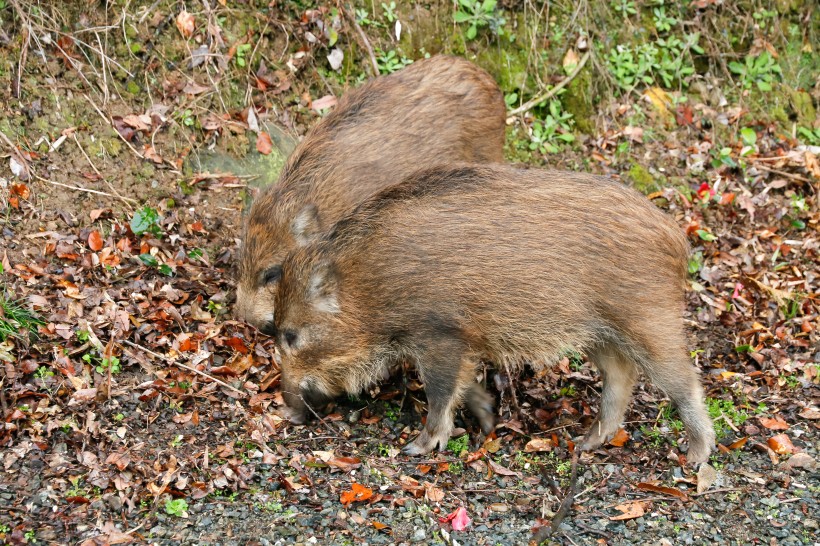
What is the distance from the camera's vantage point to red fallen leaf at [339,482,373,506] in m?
4.76

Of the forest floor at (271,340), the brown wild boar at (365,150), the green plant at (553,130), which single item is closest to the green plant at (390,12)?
the forest floor at (271,340)

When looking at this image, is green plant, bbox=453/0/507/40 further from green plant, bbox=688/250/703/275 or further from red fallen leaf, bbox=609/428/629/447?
red fallen leaf, bbox=609/428/629/447

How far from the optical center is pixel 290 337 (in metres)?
5.69

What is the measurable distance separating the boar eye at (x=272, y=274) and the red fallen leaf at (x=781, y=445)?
3285 mm

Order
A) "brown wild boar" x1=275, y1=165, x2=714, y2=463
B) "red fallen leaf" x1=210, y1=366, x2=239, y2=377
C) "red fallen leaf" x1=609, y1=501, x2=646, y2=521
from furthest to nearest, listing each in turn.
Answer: "red fallen leaf" x1=210, y1=366, x2=239, y2=377 → "brown wild boar" x1=275, y1=165, x2=714, y2=463 → "red fallen leaf" x1=609, y1=501, x2=646, y2=521

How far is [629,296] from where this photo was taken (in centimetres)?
516

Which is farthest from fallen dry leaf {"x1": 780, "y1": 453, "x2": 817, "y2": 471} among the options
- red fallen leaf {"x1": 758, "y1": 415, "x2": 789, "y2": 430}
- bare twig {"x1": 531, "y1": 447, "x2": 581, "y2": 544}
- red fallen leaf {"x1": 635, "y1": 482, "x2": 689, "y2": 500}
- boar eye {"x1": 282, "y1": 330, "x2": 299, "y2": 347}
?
boar eye {"x1": 282, "y1": 330, "x2": 299, "y2": 347}

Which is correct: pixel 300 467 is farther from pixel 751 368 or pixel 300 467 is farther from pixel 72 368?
pixel 751 368

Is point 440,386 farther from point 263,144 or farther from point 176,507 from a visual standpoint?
point 263,144

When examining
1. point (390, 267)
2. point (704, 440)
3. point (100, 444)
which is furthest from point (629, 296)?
point (100, 444)

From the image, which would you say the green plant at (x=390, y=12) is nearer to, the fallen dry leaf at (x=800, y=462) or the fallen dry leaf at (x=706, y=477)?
the fallen dry leaf at (x=706, y=477)

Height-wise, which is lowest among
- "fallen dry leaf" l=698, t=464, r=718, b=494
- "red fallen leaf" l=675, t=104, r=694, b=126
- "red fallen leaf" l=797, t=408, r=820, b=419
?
"red fallen leaf" l=797, t=408, r=820, b=419

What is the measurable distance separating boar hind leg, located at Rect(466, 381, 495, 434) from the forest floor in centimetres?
8

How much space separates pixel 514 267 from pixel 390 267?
2.33ft
